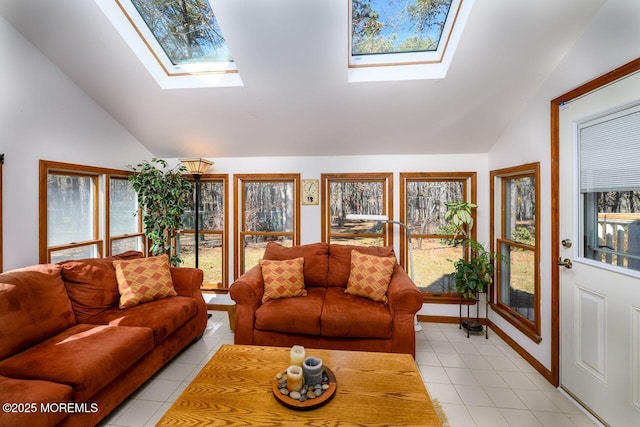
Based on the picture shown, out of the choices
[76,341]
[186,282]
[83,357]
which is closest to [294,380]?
[83,357]

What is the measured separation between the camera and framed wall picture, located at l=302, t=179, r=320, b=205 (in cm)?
342

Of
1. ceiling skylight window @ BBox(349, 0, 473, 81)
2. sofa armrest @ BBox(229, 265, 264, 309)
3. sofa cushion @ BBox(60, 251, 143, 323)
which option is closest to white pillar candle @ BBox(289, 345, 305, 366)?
sofa armrest @ BBox(229, 265, 264, 309)

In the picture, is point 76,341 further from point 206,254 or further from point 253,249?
point 253,249

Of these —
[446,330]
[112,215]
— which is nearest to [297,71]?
[112,215]

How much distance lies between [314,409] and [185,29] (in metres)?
3.06

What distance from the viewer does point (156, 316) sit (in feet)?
7.15

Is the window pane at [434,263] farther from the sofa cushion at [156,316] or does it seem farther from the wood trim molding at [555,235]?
the sofa cushion at [156,316]

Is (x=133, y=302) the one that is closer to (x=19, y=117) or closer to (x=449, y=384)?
(x=19, y=117)

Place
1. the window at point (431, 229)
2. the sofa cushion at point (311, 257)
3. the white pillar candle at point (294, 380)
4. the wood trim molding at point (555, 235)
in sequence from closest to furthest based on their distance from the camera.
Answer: the white pillar candle at point (294, 380) < the wood trim molding at point (555, 235) < the sofa cushion at point (311, 257) < the window at point (431, 229)

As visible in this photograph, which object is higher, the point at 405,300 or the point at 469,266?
the point at 469,266

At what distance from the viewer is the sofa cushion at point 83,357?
58.9 inches

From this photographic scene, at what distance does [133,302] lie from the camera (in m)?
2.36

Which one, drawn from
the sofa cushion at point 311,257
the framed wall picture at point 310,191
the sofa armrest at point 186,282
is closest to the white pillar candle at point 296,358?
the sofa cushion at point 311,257

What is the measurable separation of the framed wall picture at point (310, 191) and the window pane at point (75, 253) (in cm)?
243
